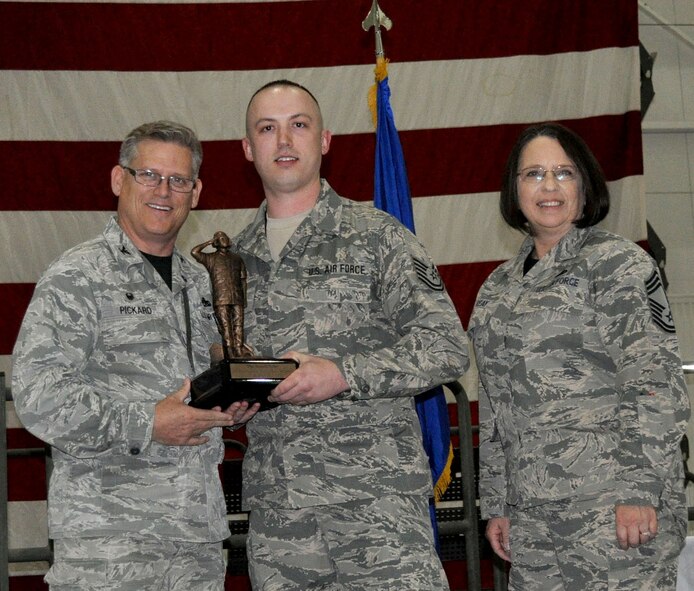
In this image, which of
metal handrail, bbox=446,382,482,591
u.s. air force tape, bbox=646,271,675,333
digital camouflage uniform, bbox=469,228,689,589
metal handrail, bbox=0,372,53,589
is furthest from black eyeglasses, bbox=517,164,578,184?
metal handrail, bbox=0,372,53,589

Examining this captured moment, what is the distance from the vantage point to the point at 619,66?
498 centimetres

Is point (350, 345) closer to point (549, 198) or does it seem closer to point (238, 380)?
point (238, 380)

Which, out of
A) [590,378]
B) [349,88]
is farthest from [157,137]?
[349,88]

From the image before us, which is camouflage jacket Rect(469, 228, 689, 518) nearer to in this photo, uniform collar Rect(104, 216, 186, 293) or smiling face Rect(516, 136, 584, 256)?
smiling face Rect(516, 136, 584, 256)

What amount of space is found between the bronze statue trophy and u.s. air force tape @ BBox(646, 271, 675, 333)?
853 millimetres

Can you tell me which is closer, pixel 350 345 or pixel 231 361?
pixel 231 361

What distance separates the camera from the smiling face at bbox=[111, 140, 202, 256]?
8.03 feet

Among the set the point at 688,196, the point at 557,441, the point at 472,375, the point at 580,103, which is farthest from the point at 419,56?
the point at 557,441

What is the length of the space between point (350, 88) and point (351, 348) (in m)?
2.82

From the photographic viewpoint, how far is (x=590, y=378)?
7.77 feet

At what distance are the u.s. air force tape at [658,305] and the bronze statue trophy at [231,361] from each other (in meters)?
0.85

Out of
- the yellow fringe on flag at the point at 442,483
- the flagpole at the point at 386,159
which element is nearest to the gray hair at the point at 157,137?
the flagpole at the point at 386,159

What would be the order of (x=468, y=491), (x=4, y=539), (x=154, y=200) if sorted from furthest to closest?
(x=468, y=491), (x=4, y=539), (x=154, y=200)

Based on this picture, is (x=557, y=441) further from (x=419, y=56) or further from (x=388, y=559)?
(x=419, y=56)
